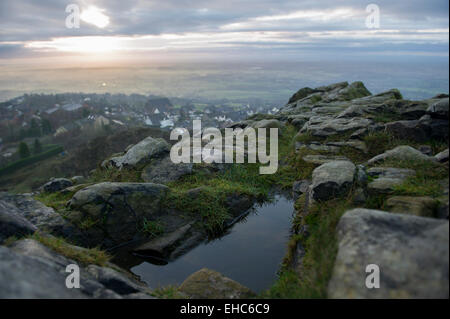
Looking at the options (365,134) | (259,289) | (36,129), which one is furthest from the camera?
(36,129)

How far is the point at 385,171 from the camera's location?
5.72 metres

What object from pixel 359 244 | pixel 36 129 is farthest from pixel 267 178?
pixel 36 129

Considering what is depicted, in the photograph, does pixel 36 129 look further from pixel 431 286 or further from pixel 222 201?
pixel 431 286

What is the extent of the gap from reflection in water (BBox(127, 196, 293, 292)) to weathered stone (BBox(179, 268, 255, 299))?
0.41 m

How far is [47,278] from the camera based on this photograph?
3.33 meters

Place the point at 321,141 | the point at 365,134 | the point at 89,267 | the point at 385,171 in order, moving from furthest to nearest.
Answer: the point at 321,141 < the point at 365,134 < the point at 385,171 < the point at 89,267

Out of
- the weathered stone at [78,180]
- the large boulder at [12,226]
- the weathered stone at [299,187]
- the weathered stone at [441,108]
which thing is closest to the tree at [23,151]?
the weathered stone at [78,180]

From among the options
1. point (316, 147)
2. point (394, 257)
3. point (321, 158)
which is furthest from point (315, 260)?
point (316, 147)

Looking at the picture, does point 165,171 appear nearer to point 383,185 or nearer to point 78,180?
point 78,180

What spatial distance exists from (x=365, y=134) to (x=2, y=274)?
877cm

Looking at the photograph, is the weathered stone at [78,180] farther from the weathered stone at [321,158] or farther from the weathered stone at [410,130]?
the weathered stone at [410,130]

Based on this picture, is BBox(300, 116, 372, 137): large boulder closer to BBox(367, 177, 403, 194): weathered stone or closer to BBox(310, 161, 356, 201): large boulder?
BBox(310, 161, 356, 201): large boulder

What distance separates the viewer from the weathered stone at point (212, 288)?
4289mm

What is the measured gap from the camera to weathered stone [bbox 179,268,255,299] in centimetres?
429
